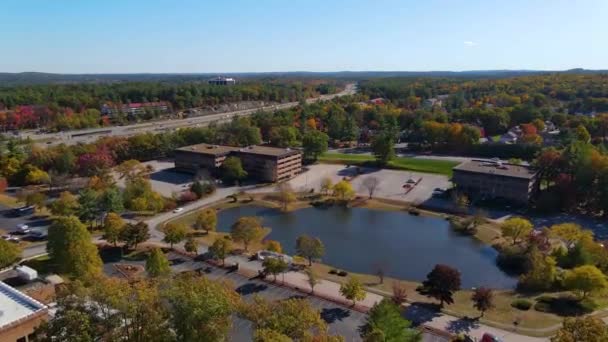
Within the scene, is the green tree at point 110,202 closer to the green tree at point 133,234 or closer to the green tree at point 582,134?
the green tree at point 133,234

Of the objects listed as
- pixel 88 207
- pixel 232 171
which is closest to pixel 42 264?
pixel 88 207

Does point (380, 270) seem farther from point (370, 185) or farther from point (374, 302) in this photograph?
point (370, 185)

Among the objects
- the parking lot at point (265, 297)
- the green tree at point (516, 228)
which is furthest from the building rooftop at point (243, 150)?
the green tree at point (516, 228)

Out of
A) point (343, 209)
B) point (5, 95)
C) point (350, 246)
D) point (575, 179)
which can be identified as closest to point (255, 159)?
point (343, 209)

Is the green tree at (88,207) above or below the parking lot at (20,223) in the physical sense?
above

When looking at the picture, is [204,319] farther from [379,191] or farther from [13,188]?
[13,188]

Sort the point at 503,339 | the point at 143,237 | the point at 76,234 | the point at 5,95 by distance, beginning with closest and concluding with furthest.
A: the point at 503,339
the point at 76,234
the point at 143,237
the point at 5,95

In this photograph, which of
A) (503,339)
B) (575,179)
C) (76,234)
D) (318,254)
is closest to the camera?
(503,339)
